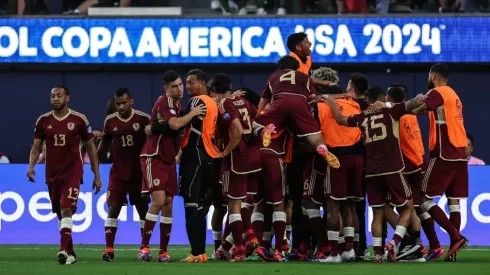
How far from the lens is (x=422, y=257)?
49.3 feet

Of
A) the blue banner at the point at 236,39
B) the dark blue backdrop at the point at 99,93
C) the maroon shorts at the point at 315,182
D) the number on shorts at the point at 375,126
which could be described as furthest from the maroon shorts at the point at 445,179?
the dark blue backdrop at the point at 99,93

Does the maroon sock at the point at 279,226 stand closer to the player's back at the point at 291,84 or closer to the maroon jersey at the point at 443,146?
the player's back at the point at 291,84

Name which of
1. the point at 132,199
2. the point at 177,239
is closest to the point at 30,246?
the point at 177,239

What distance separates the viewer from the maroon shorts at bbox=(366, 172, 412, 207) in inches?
572

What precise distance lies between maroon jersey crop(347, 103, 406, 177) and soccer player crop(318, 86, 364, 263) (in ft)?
1.05

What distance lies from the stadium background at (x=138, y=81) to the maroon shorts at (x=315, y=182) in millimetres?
5030

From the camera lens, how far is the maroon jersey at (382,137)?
14.5 metres

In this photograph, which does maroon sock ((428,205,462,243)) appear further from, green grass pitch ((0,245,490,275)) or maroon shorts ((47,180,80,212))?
maroon shorts ((47,180,80,212))

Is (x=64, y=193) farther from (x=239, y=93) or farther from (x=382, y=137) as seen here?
(x=382, y=137)

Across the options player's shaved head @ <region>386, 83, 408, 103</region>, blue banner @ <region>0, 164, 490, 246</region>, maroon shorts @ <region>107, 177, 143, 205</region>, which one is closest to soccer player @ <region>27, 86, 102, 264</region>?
maroon shorts @ <region>107, 177, 143, 205</region>

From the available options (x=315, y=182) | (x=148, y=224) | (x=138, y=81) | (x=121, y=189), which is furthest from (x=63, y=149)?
(x=138, y=81)

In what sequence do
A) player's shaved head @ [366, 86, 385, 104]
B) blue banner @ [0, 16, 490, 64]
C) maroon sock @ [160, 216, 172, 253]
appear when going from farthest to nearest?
1. blue banner @ [0, 16, 490, 64]
2. player's shaved head @ [366, 86, 385, 104]
3. maroon sock @ [160, 216, 172, 253]

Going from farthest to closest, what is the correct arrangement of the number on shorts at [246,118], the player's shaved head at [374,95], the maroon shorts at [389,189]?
the number on shorts at [246,118] → the player's shaved head at [374,95] → the maroon shorts at [389,189]

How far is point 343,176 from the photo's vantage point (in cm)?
1474
